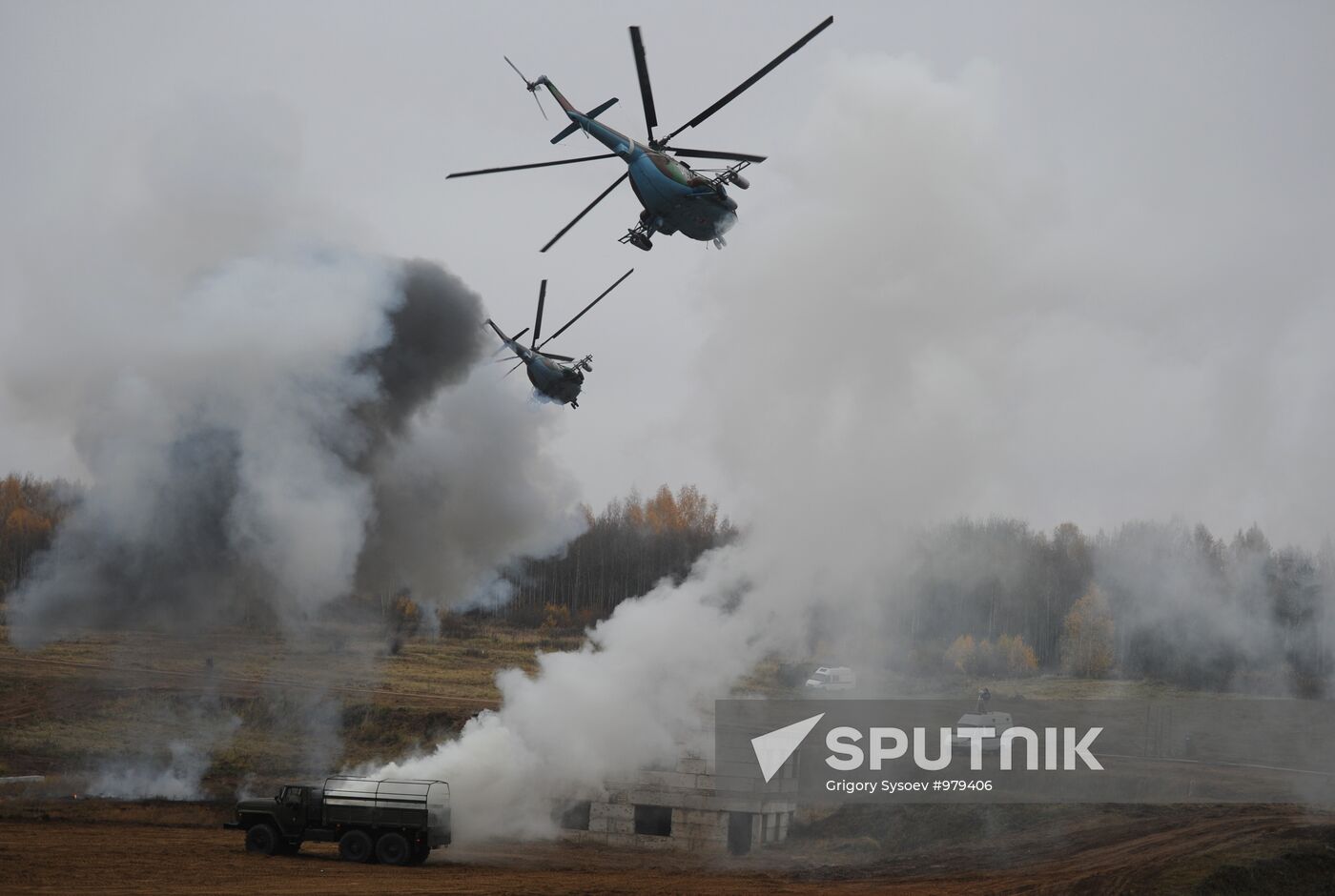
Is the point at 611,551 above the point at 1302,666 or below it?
above

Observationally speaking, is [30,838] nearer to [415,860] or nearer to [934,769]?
[415,860]

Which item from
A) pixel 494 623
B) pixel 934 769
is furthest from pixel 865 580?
pixel 494 623

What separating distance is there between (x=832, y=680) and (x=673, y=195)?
33.9m

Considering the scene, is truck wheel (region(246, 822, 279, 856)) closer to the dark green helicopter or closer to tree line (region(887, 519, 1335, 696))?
the dark green helicopter

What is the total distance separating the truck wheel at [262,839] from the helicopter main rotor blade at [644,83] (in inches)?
866

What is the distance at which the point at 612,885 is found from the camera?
112 ft

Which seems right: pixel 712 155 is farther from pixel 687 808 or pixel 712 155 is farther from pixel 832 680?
pixel 832 680

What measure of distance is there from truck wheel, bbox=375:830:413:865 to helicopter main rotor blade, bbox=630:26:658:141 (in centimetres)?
2066

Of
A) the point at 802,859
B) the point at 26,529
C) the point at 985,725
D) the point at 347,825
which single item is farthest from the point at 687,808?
the point at 26,529

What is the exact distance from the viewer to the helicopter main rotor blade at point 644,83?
110ft

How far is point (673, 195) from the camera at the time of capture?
36656 millimetres

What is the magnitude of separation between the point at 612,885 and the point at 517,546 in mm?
25525
